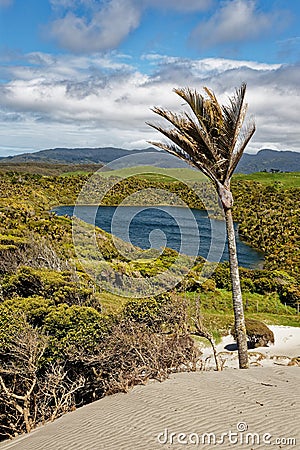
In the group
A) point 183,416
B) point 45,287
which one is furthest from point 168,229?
point 183,416

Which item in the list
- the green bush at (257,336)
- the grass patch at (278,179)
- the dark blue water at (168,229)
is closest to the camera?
the green bush at (257,336)

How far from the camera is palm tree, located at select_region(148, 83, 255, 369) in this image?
9820 mm

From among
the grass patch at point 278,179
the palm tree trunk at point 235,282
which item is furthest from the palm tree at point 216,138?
the grass patch at point 278,179

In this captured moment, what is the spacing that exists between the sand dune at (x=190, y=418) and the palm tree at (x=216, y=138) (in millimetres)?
2102

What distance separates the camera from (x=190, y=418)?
681cm

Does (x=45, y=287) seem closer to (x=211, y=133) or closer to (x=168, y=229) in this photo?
(x=211, y=133)

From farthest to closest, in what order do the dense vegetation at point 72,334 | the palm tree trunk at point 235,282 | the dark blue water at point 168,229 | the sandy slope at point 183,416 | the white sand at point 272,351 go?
the dark blue water at point 168,229
the white sand at point 272,351
the palm tree trunk at point 235,282
the dense vegetation at point 72,334
the sandy slope at point 183,416

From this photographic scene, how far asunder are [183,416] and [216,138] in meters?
5.94

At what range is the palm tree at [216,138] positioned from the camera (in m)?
9.82

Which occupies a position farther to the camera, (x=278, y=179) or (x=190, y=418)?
(x=278, y=179)

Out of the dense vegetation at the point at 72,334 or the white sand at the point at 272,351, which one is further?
the white sand at the point at 272,351

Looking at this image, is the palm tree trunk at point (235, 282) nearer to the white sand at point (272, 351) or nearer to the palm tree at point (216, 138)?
the palm tree at point (216, 138)

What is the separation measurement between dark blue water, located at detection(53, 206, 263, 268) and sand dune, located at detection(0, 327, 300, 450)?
9.73 m

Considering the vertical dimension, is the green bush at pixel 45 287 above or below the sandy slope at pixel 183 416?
above
